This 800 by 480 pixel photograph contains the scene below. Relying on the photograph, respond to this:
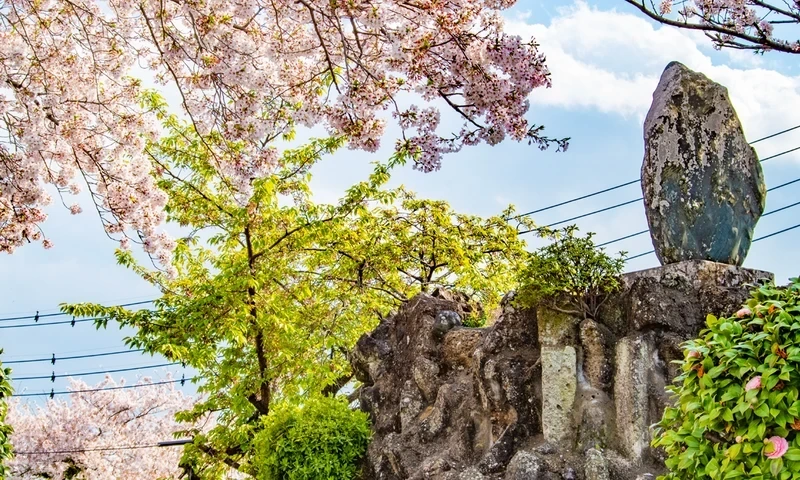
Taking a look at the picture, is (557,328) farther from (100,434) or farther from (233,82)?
(100,434)

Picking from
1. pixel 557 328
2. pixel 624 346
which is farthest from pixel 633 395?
pixel 557 328

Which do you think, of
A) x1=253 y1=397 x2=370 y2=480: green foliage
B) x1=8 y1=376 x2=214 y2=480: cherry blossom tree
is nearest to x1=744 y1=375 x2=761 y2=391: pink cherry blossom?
x1=253 y1=397 x2=370 y2=480: green foliage

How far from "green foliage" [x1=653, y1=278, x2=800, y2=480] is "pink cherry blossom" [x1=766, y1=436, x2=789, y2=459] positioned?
0.02m

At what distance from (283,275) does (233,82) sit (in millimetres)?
5963

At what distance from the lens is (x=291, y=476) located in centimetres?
696

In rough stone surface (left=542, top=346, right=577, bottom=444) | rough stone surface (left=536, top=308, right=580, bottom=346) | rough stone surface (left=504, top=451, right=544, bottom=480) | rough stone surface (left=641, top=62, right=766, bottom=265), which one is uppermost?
rough stone surface (left=641, top=62, right=766, bottom=265)

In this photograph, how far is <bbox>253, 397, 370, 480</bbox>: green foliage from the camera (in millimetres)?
Answer: 6914

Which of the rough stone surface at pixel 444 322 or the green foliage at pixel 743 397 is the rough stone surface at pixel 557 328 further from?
the green foliage at pixel 743 397

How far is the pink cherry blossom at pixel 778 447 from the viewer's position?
3.19m

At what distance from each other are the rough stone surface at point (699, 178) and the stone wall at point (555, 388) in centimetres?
25

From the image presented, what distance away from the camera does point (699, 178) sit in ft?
19.8

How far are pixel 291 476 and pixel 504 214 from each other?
6.36 metres

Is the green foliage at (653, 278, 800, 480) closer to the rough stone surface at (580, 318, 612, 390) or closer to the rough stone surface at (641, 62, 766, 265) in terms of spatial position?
the rough stone surface at (580, 318, 612, 390)

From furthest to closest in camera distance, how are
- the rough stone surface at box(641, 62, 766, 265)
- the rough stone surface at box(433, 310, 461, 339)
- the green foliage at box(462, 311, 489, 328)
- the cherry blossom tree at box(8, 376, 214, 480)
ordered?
the cherry blossom tree at box(8, 376, 214, 480) < the green foliage at box(462, 311, 489, 328) < the rough stone surface at box(433, 310, 461, 339) < the rough stone surface at box(641, 62, 766, 265)
